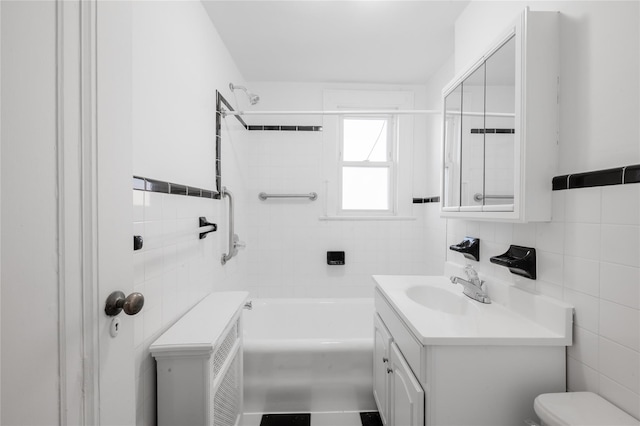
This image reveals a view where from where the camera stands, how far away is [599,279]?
859 millimetres

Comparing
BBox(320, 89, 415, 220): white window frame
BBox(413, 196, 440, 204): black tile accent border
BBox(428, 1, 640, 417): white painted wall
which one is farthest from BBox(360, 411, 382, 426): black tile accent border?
BBox(413, 196, 440, 204): black tile accent border

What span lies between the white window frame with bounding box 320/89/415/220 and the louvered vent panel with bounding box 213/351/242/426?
60.1 inches

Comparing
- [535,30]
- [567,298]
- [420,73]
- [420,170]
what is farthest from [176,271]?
[420,73]

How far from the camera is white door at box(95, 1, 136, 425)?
58 centimetres

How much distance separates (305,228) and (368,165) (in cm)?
85

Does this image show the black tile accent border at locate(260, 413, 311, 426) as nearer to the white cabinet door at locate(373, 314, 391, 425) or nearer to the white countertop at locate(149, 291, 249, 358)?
the white cabinet door at locate(373, 314, 391, 425)

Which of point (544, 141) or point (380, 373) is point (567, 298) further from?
point (380, 373)

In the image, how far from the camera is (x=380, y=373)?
1531mm

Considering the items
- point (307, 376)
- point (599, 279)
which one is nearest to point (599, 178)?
point (599, 279)

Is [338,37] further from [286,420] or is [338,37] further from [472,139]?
[286,420]

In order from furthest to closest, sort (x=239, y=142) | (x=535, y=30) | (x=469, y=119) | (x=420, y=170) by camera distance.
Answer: (x=420, y=170) < (x=239, y=142) < (x=469, y=119) < (x=535, y=30)

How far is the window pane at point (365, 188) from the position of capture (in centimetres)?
277

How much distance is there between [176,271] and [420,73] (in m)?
2.43

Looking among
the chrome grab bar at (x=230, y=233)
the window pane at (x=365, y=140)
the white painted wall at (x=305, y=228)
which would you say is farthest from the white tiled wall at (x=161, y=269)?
the window pane at (x=365, y=140)
